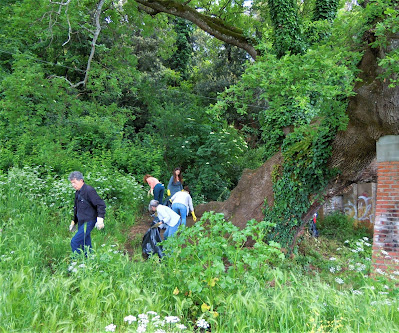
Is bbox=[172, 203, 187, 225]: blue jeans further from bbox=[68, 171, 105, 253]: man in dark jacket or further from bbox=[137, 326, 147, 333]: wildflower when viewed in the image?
bbox=[137, 326, 147, 333]: wildflower

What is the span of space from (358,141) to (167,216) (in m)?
4.12

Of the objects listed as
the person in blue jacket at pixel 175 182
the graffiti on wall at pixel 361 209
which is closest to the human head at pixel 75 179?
the person in blue jacket at pixel 175 182

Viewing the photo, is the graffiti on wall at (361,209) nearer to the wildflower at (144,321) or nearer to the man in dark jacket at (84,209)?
the man in dark jacket at (84,209)

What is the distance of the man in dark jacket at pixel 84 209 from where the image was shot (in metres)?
6.05

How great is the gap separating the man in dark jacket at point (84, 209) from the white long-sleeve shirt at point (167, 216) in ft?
3.92

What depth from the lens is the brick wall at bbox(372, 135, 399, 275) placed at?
268 inches

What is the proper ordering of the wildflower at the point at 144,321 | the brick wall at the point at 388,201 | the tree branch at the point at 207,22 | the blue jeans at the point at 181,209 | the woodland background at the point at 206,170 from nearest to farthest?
the wildflower at the point at 144,321
the woodland background at the point at 206,170
the brick wall at the point at 388,201
the blue jeans at the point at 181,209
the tree branch at the point at 207,22

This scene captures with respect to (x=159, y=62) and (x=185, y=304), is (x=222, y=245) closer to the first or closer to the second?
(x=185, y=304)

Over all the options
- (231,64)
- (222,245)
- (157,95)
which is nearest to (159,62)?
(157,95)

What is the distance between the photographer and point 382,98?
6.80 metres

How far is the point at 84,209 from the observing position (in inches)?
241

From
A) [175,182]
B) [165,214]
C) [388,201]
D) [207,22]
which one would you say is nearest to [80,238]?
[165,214]

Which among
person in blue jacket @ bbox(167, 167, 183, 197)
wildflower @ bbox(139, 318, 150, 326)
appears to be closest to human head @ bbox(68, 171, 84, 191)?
wildflower @ bbox(139, 318, 150, 326)

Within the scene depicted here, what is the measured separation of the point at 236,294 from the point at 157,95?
17701mm
